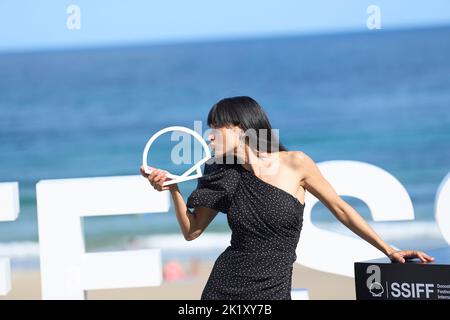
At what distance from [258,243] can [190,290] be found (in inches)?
186

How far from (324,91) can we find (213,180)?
1247 cm

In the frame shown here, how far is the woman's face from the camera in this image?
3.22m

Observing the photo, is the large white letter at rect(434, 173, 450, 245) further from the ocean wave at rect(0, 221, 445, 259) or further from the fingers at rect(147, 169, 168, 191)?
the ocean wave at rect(0, 221, 445, 259)

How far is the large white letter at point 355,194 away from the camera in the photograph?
5465 millimetres

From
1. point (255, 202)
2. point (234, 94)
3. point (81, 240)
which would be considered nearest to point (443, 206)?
point (81, 240)

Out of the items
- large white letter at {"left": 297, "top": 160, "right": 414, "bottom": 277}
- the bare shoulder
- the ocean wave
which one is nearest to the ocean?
the ocean wave

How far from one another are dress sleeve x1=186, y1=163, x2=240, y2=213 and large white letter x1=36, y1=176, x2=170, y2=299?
2.14 meters

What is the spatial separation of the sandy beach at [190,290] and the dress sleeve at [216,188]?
4146mm

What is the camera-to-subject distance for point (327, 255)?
5.48 meters

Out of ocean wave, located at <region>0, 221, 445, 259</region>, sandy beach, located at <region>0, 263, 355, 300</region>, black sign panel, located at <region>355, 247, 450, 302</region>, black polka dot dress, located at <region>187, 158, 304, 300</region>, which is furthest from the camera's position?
ocean wave, located at <region>0, 221, 445, 259</region>

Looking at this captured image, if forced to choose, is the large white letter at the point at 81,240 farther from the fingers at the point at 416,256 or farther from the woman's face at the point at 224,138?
the fingers at the point at 416,256

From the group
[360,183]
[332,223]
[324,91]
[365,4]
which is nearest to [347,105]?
[324,91]

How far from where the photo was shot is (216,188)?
Answer: 10.9 feet

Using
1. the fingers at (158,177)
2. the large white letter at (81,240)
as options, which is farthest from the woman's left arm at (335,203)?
the large white letter at (81,240)
